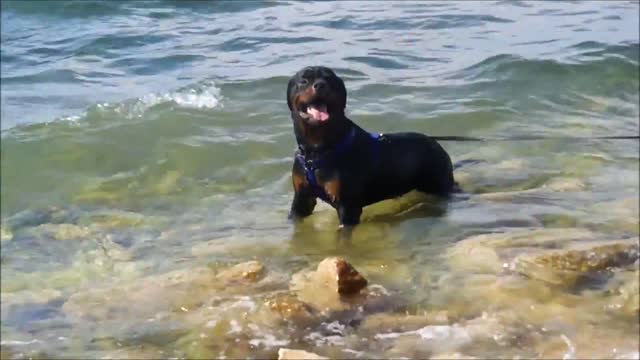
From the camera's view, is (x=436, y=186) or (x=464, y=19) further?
(x=464, y=19)

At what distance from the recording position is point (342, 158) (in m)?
5.78

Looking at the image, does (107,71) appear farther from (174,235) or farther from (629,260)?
(629,260)

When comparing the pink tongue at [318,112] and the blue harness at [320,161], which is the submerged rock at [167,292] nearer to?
the blue harness at [320,161]

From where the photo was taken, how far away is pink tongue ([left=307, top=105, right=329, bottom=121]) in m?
5.51

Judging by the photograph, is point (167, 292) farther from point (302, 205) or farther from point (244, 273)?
A: point (302, 205)

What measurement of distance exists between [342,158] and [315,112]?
1.30ft

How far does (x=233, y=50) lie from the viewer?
12.7 meters

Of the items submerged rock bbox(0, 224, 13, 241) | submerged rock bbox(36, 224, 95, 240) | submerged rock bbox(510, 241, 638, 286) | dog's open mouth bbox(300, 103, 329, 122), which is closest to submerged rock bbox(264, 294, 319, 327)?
submerged rock bbox(510, 241, 638, 286)

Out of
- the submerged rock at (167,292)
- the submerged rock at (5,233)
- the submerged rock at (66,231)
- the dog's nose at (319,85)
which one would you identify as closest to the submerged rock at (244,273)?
the submerged rock at (167,292)

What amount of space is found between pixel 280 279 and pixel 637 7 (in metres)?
11.7

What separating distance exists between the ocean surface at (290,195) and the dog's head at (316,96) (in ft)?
2.50

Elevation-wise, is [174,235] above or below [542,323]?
below

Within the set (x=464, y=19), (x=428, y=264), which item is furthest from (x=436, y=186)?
(x=464, y=19)

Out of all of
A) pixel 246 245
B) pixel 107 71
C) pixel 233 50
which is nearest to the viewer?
pixel 246 245
